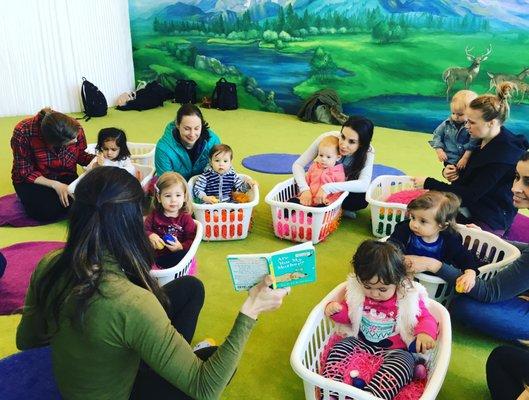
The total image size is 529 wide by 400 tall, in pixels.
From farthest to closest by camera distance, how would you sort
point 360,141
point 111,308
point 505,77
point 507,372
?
point 505,77
point 360,141
point 507,372
point 111,308

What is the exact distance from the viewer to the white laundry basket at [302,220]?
2.75 meters

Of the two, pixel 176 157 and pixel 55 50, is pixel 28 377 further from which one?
pixel 55 50

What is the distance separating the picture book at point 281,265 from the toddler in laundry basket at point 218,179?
1682mm

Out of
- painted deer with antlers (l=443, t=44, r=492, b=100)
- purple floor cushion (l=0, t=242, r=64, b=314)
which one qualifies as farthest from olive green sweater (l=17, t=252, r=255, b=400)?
painted deer with antlers (l=443, t=44, r=492, b=100)

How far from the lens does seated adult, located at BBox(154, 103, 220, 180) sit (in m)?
2.96

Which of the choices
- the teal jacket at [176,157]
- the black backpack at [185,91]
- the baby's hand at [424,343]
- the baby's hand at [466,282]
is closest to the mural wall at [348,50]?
the black backpack at [185,91]

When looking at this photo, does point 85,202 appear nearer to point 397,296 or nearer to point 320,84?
point 397,296

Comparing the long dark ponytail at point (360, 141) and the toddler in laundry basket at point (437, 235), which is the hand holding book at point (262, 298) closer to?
the toddler in laundry basket at point (437, 235)

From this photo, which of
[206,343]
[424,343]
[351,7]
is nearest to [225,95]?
[351,7]

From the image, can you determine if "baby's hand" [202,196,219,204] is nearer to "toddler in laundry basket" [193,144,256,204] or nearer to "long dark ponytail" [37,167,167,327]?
"toddler in laundry basket" [193,144,256,204]

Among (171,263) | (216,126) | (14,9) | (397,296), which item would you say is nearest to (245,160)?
(216,126)

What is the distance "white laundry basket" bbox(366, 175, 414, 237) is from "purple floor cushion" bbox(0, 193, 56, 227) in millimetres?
2182

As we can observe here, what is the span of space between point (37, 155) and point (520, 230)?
3230mm

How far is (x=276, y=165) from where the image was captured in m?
4.27
